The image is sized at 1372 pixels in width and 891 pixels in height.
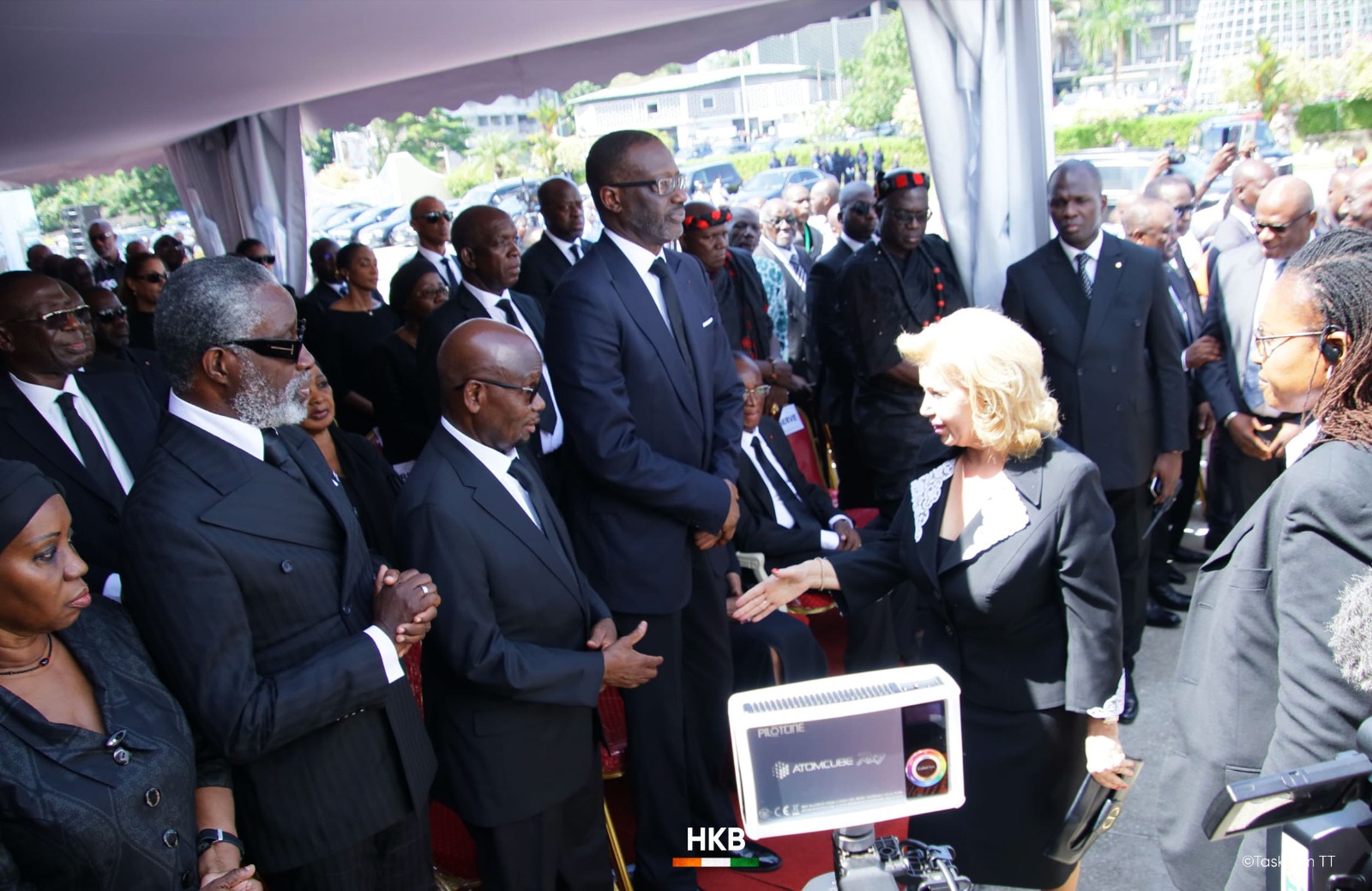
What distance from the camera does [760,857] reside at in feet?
11.1

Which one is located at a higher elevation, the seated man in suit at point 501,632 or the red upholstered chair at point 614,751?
the seated man in suit at point 501,632

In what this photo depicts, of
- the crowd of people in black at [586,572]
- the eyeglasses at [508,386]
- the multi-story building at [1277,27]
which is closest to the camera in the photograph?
the crowd of people in black at [586,572]

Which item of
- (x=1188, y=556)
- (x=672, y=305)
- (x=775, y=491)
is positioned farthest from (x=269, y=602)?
(x=1188, y=556)

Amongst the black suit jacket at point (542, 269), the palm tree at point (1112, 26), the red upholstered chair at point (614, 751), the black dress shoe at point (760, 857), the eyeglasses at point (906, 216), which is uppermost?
the palm tree at point (1112, 26)

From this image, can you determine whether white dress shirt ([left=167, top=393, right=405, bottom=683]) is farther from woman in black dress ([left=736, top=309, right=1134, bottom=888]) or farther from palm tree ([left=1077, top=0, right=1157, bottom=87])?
palm tree ([left=1077, top=0, right=1157, bottom=87])

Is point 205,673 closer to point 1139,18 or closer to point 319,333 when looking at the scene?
point 319,333

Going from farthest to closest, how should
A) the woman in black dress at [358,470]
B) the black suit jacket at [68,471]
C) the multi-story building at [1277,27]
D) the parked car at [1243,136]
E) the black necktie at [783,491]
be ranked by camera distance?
1. the multi-story building at [1277,27]
2. the parked car at [1243,136]
3. the black necktie at [783,491]
4. the woman in black dress at [358,470]
5. the black suit jacket at [68,471]

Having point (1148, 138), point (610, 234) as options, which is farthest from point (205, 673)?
point (1148, 138)

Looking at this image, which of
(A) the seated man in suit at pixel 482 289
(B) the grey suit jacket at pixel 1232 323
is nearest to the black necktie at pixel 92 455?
(A) the seated man in suit at pixel 482 289

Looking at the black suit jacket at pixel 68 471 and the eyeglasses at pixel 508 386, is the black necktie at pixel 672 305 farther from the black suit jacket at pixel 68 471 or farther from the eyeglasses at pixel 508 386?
the black suit jacket at pixel 68 471

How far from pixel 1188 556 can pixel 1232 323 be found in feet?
5.72

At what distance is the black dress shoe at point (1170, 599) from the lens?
5168 mm

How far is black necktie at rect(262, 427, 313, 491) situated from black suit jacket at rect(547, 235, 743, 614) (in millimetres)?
953

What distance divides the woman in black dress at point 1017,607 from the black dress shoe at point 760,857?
1051mm
